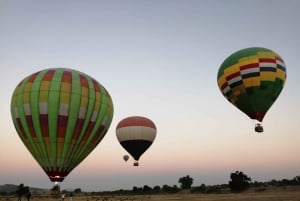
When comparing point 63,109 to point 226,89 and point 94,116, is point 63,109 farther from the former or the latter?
point 226,89

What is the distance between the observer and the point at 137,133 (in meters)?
44.9

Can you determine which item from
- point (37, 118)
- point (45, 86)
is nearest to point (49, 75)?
point (45, 86)

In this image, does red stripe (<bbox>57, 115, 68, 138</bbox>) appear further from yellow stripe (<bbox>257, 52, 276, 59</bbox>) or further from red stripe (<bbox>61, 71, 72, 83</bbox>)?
yellow stripe (<bbox>257, 52, 276, 59</bbox>)

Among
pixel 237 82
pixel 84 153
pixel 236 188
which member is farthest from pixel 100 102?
pixel 236 188

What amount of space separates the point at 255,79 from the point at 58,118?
1824 cm

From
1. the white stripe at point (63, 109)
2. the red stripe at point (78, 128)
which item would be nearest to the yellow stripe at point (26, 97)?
the white stripe at point (63, 109)

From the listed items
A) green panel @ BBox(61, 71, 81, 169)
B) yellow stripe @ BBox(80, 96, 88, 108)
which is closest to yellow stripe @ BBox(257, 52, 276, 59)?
yellow stripe @ BBox(80, 96, 88, 108)

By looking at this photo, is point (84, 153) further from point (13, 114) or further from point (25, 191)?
point (25, 191)

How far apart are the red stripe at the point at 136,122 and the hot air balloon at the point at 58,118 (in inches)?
655

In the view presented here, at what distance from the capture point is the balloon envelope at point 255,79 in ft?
105

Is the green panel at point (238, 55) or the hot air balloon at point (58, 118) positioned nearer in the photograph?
the hot air balloon at point (58, 118)

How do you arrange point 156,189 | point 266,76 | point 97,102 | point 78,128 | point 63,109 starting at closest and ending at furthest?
1. point 63,109
2. point 78,128
3. point 97,102
4. point 266,76
5. point 156,189

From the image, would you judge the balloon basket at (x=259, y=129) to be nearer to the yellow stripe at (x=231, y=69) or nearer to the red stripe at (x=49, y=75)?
the yellow stripe at (x=231, y=69)

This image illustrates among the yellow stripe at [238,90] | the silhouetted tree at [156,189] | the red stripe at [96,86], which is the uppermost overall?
the yellow stripe at [238,90]
